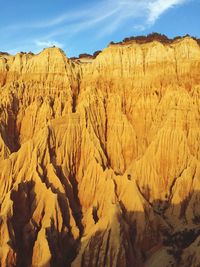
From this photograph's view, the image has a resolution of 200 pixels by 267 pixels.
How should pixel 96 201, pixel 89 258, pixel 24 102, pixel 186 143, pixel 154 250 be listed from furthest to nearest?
pixel 24 102, pixel 186 143, pixel 96 201, pixel 154 250, pixel 89 258

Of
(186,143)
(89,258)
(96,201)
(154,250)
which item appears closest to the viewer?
(89,258)

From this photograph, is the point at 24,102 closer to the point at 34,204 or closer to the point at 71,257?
the point at 34,204

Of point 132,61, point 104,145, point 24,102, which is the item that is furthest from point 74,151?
point 132,61

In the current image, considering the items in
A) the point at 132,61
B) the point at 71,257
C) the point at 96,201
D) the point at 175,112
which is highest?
the point at 132,61

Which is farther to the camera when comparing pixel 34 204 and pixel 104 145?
pixel 104 145

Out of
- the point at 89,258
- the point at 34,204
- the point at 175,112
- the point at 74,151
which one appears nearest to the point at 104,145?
the point at 74,151

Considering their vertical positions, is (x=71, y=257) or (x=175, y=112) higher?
(x=175, y=112)

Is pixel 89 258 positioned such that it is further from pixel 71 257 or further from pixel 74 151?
pixel 74 151
